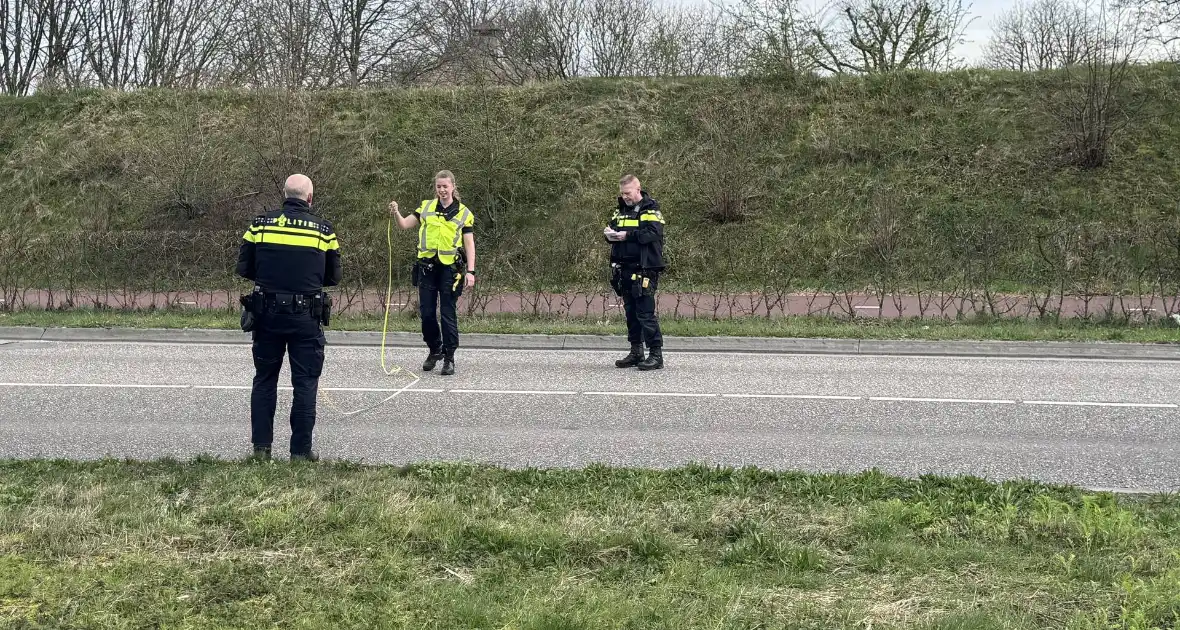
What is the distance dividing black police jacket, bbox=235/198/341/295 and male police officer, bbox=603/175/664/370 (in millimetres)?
4109

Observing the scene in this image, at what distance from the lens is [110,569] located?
3.99 meters

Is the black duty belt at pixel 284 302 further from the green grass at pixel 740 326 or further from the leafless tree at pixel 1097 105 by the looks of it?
the leafless tree at pixel 1097 105

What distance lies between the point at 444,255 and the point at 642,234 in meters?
1.96

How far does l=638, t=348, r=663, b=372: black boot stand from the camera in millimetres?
10281

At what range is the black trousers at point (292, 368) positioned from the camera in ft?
19.8

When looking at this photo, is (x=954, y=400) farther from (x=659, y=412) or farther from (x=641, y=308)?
(x=641, y=308)

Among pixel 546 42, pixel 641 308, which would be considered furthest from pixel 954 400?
pixel 546 42

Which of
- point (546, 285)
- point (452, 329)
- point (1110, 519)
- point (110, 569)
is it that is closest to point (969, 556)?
point (1110, 519)

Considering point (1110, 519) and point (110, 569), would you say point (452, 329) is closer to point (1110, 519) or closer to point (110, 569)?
point (110, 569)

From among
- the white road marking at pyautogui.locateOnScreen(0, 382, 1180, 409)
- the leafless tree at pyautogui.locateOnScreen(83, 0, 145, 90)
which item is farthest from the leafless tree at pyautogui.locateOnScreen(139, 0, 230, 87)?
the white road marking at pyautogui.locateOnScreen(0, 382, 1180, 409)

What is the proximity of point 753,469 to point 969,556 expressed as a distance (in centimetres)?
151

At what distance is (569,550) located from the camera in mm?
4281

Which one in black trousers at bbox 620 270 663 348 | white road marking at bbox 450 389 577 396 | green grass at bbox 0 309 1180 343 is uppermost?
black trousers at bbox 620 270 663 348

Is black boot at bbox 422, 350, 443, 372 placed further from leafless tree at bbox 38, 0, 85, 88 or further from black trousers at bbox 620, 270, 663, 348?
leafless tree at bbox 38, 0, 85, 88
